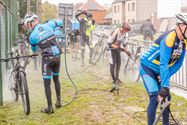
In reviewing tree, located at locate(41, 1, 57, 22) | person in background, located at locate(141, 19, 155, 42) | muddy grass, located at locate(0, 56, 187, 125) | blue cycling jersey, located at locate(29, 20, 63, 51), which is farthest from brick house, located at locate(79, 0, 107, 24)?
blue cycling jersey, located at locate(29, 20, 63, 51)

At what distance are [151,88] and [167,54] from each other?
741mm

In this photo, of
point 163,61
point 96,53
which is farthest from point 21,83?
point 96,53

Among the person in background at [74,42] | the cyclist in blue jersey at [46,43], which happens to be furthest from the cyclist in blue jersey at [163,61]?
the person in background at [74,42]

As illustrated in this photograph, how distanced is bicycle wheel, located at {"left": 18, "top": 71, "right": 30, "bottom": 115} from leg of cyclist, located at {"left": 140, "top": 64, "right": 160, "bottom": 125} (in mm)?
2533

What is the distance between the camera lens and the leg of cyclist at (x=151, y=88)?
19.5 feet

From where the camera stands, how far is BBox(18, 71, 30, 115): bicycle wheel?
7578mm

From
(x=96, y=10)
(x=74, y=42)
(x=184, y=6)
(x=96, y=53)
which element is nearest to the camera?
(x=96, y=53)

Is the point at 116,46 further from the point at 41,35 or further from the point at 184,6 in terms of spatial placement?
the point at 184,6

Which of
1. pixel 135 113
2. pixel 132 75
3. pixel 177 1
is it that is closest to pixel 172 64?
pixel 135 113

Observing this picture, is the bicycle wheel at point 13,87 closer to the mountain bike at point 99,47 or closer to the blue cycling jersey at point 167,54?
the blue cycling jersey at point 167,54

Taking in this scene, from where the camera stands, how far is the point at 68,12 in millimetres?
14773

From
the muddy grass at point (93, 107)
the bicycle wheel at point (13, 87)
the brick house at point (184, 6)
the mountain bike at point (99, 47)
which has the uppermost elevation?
the brick house at point (184, 6)

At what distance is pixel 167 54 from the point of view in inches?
214

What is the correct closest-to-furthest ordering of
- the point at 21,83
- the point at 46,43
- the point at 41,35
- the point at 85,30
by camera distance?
the point at 41,35
the point at 46,43
the point at 21,83
the point at 85,30
